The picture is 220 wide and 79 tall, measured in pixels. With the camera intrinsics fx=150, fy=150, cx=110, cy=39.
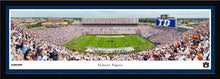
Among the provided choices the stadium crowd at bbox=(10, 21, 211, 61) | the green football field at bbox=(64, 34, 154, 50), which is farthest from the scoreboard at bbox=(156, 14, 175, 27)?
the green football field at bbox=(64, 34, 154, 50)

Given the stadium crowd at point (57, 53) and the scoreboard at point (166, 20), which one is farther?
the scoreboard at point (166, 20)

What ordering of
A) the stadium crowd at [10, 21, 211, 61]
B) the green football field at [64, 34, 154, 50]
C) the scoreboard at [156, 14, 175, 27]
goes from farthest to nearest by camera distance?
the green football field at [64, 34, 154, 50]
the scoreboard at [156, 14, 175, 27]
the stadium crowd at [10, 21, 211, 61]

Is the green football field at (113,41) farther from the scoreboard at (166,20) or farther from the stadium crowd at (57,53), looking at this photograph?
the stadium crowd at (57,53)

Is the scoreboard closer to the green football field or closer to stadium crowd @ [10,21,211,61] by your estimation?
stadium crowd @ [10,21,211,61]

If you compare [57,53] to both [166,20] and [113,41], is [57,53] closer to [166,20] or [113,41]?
[166,20]

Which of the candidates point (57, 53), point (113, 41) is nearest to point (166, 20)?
point (57, 53)

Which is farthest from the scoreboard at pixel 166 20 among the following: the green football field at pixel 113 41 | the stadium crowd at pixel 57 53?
the green football field at pixel 113 41

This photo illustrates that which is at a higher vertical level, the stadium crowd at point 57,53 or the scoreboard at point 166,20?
the scoreboard at point 166,20

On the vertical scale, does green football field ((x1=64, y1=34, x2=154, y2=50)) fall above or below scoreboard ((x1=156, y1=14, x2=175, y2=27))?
below
